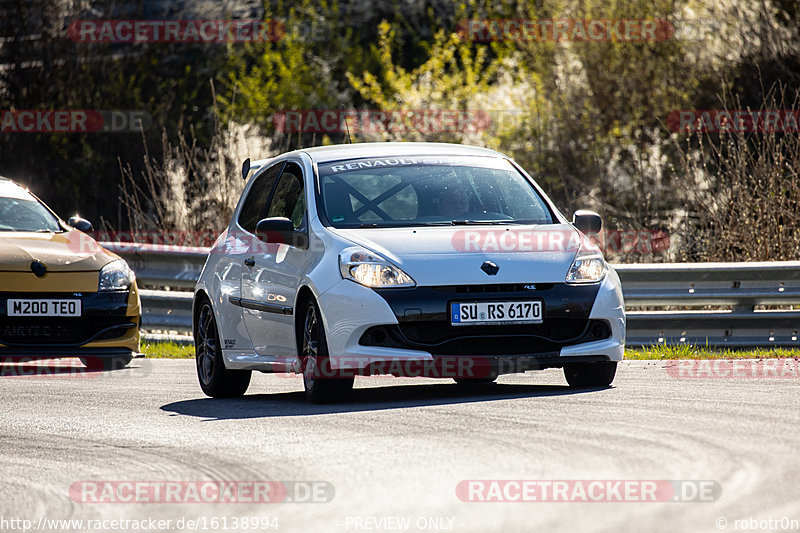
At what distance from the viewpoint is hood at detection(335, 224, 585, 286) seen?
8.71 meters

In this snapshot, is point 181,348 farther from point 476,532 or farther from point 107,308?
point 476,532

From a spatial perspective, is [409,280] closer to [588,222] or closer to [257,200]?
[588,222]

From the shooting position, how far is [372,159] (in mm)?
10172

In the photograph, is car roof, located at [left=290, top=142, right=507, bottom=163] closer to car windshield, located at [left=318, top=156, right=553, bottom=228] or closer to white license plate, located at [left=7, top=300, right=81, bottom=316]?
car windshield, located at [left=318, top=156, right=553, bottom=228]

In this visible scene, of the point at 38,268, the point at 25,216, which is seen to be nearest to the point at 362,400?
the point at 38,268

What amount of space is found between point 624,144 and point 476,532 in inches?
864

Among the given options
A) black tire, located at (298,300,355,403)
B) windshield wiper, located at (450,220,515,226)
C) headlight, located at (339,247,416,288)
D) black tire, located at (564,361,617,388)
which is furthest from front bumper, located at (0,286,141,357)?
black tire, located at (564,361,617,388)

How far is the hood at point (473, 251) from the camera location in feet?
28.6

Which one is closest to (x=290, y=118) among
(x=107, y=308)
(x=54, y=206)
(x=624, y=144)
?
(x=54, y=206)

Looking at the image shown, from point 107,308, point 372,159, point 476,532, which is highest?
point 372,159

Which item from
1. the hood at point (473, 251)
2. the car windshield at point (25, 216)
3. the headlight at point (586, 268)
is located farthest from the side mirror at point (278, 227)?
the car windshield at point (25, 216)

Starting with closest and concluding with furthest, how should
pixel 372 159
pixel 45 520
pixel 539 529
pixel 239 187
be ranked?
1. pixel 539 529
2. pixel 45 520
3. pixel 372 159
4. pixel 239 187

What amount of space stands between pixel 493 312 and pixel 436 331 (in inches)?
13.5

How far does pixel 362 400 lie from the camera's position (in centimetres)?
923
